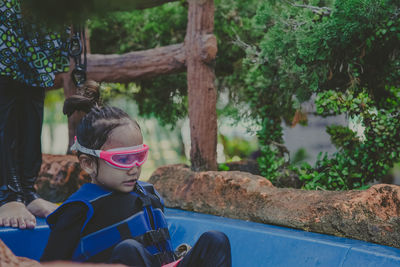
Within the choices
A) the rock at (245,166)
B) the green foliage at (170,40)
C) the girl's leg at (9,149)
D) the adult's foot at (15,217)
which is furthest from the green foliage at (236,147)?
the adult's foot at (15,217)

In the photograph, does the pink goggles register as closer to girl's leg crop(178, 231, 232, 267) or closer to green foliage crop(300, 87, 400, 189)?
girl's leg crop(178, 231, 232, 267)

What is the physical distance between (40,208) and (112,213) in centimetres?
97

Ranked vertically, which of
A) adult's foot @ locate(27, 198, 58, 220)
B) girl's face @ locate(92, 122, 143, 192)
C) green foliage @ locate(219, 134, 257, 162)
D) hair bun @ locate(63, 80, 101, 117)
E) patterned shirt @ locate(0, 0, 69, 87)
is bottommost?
green foliage @ locate(219, 134, 257, 162)

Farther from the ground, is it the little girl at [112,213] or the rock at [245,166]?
the little girl at [112,213]

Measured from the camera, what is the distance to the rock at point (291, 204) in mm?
1991

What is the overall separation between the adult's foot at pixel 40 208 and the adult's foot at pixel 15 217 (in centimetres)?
15

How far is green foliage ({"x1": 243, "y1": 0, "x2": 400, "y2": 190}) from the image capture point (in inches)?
105

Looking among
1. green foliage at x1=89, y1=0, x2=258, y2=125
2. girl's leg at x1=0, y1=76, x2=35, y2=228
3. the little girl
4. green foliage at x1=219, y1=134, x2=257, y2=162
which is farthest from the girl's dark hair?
green foliage at x1=219, y1=134, x2=257, y2=162

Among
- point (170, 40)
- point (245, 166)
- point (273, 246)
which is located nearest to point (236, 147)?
point (170, 40)

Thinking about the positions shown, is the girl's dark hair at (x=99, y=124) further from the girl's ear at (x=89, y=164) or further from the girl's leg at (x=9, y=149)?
the girl's leg at (x=9, y=149)

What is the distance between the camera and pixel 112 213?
5.22 feet

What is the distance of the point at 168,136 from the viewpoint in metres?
13.9

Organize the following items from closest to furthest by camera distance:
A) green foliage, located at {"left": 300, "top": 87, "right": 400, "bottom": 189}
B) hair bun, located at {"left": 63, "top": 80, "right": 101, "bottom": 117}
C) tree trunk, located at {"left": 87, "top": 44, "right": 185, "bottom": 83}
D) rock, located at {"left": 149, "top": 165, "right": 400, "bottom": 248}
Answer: hair bun, located at {"left": 63, "top": 80, "right": 101, "bottom": 117} < rock, located at {"left": 149, "top": 165, "right": 400, "bottom": 248} < green foliage, located at {"left": 300, "top": 87, "right": 400, "bottom": 189} < tree trunk, located at {"left": 87, "top": 44, "right": 185, "bottom": 83}

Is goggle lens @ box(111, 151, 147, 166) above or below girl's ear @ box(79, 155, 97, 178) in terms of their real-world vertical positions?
above
